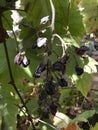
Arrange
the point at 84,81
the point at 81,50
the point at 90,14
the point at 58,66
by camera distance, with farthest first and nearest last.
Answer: the point at 90,14
the point at 84,81
the point at 81,50
the point at 58,66

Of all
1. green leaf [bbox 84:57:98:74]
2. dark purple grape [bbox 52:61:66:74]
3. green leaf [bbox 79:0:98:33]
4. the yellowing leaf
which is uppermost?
dark purple grape [bbox 52:61:66:74]

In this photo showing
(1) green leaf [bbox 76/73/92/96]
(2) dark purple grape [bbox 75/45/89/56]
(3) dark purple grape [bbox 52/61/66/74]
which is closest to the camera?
(3) dark purple grape [bbox 52/61/66/74]

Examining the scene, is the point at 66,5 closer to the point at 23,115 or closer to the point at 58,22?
the point at 58,22

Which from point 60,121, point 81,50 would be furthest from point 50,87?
point 60,121

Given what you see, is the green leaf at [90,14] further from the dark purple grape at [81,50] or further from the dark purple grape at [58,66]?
the dark purple grape at [58,66]

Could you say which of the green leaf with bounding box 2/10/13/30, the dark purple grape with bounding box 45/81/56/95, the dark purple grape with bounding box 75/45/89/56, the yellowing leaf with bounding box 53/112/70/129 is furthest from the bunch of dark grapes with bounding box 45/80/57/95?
the yellowing leaf with bounding box 53/112/70/129

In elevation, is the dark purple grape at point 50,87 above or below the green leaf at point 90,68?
above

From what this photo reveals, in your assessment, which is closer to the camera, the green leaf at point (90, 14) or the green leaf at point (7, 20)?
the green leaf at point (7, 20)

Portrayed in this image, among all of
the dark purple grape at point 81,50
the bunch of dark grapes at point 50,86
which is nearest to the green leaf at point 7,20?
the dark purple grape at point 81,50

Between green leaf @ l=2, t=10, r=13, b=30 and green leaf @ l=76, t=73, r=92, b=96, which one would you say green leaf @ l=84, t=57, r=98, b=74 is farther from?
green leaf @ l=2, t=10, r=13, b=30

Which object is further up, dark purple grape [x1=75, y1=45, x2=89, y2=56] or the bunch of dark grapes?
the bunch of dark grapes

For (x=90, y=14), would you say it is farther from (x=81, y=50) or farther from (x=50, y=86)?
(x=50, y=86)
